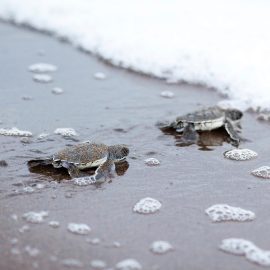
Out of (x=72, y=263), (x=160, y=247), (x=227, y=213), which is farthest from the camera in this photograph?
(x=227, y=213)

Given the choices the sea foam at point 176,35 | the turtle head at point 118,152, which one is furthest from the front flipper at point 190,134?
the sea foam at point 176,35

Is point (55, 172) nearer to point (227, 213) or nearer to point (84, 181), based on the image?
point (84, 181)

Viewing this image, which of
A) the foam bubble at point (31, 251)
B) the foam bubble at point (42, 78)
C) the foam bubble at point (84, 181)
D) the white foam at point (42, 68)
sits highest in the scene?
the white foam at point (42, 68)

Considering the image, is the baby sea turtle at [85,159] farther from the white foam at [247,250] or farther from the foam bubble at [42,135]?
the white foam at [247,250]

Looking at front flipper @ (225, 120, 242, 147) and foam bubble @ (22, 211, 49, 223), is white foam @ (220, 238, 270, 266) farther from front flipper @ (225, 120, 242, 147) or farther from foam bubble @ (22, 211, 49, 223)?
front flipper @ (225, 120, 242, 147)

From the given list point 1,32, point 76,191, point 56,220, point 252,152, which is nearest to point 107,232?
point 56,220

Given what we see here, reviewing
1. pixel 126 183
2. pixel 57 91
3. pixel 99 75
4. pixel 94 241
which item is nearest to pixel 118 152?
pixel 126 183
